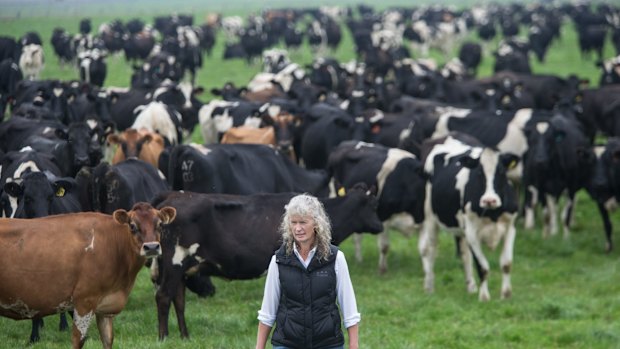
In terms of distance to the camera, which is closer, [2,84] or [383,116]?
[383,116]

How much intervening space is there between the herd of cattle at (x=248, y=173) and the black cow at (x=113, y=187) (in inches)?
0.7

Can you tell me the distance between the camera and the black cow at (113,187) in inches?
465

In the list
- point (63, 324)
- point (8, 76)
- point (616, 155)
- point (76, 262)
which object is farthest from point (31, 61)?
point (76, 262)

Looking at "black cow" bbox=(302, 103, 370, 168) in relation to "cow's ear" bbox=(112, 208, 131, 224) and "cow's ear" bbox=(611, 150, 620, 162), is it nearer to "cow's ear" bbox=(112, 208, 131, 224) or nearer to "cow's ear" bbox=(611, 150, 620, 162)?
"cow's ear" bbox=(611, 150, 620, 162)

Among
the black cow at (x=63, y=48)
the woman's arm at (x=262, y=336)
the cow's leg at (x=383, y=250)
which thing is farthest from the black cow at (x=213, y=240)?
the black cow at (x=63, y=48)

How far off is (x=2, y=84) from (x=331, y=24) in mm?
29401

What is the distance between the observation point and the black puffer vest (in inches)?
233

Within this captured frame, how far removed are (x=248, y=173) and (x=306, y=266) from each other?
8141mm

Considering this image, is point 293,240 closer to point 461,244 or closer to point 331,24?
point 461,244

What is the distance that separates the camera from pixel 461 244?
13.4 m

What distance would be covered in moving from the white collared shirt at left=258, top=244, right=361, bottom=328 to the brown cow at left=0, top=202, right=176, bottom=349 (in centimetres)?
233

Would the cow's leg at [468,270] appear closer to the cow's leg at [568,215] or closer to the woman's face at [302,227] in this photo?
the cow's leg at [568,215]

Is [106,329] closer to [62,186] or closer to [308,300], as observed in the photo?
[62,186]

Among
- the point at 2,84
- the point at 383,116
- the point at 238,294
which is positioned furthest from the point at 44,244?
the point at 2,84
